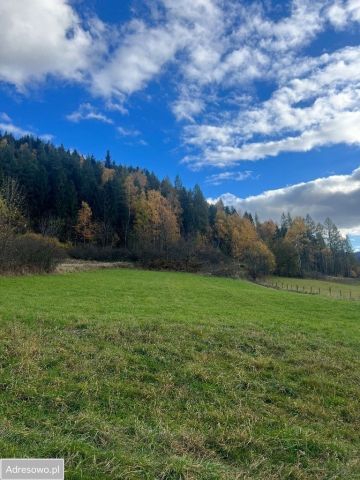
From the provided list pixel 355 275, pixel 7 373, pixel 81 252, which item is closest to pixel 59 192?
pixel 81 252

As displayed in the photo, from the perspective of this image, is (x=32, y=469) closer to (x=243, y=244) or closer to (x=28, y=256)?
(x=28, y=256)

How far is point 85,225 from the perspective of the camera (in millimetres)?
69125

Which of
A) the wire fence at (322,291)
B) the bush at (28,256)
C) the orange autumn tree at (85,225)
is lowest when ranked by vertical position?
the wire fence at (322,291)

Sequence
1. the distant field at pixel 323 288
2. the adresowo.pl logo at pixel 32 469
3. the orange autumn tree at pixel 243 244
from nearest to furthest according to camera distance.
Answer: the adresowo.pl logo at pixel 32 469
the distant field at pixel 323 288
the orange autumn tree at pixel 243 244

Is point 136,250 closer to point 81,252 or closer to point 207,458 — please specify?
point 81,252

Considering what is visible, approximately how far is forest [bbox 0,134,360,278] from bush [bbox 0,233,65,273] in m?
2.46

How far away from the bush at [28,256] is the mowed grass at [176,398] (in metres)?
17.6

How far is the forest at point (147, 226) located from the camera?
2293 inches

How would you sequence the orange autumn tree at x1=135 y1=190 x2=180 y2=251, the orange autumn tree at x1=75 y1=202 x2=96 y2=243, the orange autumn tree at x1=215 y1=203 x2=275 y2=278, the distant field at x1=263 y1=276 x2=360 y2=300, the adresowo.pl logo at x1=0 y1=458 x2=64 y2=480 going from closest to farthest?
the adresowo.pl logo at x1=0 y1=458 x2=64 y2=480 → the distant field at x1=263 y1=276 x2=360 y2=300 → the orange autumn tree at x1=215 y1=203 x2=275 y2=278 → the orange autumn tree at x1=75 y1=202 x2=96 y2=243 → the orange autumn tree at x1=135 y1=190 x2=180 y2=251

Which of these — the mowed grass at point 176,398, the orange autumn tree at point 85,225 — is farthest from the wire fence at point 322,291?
the mowed grass at point 176,398

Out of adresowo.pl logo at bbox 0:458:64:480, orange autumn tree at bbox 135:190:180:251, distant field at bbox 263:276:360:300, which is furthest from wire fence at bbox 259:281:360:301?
adresowo.pl logo at bbox 0:458:64:480

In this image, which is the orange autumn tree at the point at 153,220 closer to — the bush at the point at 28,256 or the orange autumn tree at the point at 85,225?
the orange autumn tree at the point at 85,225

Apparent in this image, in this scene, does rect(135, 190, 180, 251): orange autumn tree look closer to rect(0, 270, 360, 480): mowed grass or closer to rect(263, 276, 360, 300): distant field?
rect(263, 276, 360, 300): distant field

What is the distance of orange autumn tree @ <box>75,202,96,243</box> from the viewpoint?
68438 mm
